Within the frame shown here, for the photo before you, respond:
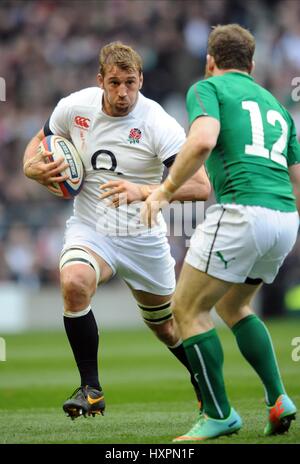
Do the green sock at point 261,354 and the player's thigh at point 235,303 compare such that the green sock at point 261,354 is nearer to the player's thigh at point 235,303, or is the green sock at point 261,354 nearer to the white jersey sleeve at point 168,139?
the player's thigh at point 235,303

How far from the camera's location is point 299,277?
1645 cm

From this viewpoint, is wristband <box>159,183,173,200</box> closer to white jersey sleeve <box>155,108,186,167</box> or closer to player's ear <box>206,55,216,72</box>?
player's ear <box>206,55,216,72</box>

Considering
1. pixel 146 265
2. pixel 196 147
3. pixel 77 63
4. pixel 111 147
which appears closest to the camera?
pixel 196 147

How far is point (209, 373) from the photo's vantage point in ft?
18.2

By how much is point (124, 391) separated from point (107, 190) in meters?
3.13

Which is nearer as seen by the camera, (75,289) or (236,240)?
(236,240)

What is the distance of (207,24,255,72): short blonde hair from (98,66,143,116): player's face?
3.40ft

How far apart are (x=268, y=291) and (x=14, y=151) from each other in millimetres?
5702

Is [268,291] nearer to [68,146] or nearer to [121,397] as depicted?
[121,397]

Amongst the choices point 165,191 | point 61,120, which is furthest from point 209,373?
point 61,120

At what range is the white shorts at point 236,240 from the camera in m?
5.44

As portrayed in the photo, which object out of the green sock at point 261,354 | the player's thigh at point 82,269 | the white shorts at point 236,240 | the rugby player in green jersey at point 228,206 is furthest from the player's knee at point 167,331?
the white shorts at point 236,240

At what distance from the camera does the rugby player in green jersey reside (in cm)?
545

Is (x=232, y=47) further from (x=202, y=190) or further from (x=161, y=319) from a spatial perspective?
(x=161, y=319)
